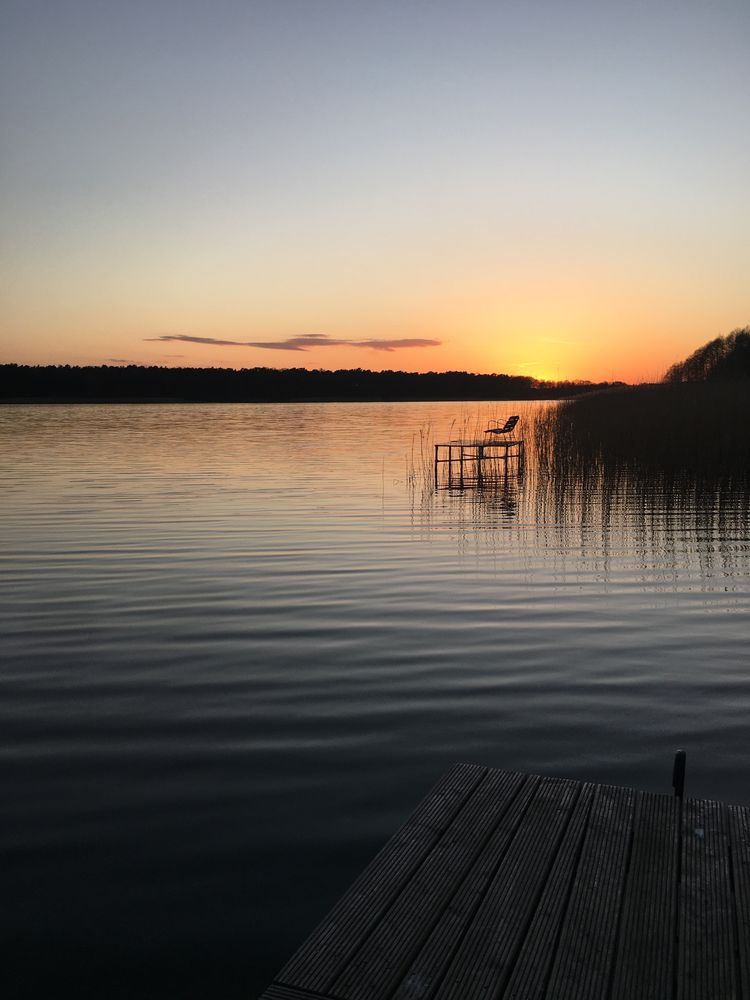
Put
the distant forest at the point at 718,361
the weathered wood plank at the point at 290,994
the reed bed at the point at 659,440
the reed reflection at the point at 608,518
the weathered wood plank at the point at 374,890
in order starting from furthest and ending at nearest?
1. the distant forest at the point at 718,361
2. the reed bed at the point at 659,440
3. the reed reflection at the point at 608,518
4. the weathered wood plank at the point at 374,890
5. the weathered wood plank at the point at 290,994

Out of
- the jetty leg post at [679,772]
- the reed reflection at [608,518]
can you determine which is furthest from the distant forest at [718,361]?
the jetty leg post at [679,772]

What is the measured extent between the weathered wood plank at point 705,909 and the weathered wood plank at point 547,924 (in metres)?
0.33

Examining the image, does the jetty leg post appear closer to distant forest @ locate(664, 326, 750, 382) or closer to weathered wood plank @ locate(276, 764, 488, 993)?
weathered wood plank @ locate(276, 764, 488, 993)

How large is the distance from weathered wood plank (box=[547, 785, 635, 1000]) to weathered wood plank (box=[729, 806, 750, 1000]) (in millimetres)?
325

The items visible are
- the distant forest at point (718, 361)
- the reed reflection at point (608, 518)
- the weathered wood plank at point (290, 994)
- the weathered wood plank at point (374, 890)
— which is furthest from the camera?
the distant forest at point (718, 361)

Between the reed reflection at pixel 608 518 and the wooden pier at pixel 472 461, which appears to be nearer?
the reed reflection at pixel 608 518

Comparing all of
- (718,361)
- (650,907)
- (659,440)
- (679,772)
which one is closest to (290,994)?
(650,907)

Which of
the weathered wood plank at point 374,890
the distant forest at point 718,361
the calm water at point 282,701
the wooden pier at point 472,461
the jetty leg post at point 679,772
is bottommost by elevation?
the calm water at point 282,701

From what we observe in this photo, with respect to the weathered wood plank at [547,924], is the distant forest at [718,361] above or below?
above

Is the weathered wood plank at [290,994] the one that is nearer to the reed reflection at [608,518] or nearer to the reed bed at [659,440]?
the reed reflection at [608,518]

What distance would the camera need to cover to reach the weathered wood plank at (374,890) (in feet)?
7.45

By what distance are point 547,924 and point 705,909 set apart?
0.48m

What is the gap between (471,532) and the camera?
12.2 metres

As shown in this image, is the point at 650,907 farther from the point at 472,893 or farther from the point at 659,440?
the point at 659,440
